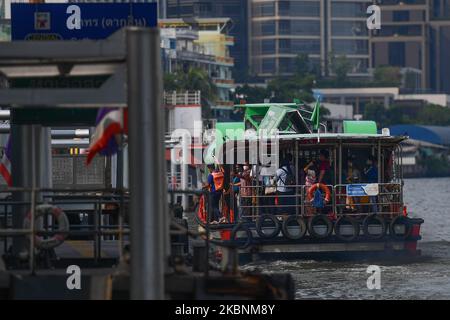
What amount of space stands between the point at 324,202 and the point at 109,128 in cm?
1848

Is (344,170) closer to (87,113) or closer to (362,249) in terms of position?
(362,249)

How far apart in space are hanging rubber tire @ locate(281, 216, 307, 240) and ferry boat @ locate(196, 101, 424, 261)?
2 cm

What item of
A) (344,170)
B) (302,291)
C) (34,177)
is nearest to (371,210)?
(344,170)

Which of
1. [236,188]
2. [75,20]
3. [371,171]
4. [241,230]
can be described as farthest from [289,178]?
[75,20]

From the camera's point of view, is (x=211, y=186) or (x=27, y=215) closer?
(x=27, y=215)

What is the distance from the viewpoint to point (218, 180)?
35.2 m

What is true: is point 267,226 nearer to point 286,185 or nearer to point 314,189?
point 286,185

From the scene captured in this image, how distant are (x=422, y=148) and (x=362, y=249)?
423 ft

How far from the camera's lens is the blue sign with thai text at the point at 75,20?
72.6 ft

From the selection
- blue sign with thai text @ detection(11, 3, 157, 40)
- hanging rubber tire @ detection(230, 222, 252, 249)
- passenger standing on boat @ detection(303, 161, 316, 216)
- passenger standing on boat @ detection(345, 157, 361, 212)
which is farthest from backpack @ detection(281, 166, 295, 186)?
blue sign with thai text @ detection(11, 3, 157, 40)

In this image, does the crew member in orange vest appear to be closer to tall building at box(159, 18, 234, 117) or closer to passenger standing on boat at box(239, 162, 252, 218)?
passenger standing on boat at box(239, 162, 252, 218)

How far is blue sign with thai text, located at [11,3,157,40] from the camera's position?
22141mm

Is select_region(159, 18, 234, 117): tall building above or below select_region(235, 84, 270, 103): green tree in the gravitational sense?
above

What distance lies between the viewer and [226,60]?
168250 millimetres
